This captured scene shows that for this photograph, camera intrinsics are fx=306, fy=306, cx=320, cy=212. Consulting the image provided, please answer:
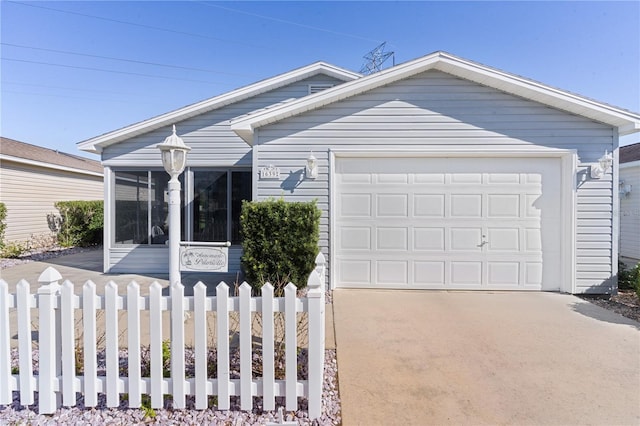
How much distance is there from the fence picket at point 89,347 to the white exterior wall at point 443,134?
3573 millimetres

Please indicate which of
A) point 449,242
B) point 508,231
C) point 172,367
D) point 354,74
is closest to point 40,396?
point 172,367

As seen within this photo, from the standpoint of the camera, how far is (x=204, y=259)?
3.36 meters

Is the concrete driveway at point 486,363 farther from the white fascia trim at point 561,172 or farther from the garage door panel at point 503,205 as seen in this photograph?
the garage door panel at point 503,205

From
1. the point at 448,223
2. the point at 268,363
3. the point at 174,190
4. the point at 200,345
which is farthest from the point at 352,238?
the point at 200,345

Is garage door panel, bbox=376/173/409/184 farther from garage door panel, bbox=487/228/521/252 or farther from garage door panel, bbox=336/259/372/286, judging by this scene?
garage door panel, bbox=487/228/521/252

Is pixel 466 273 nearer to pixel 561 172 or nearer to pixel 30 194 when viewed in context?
pixel 561 172

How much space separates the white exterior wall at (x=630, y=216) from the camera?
29.2ft

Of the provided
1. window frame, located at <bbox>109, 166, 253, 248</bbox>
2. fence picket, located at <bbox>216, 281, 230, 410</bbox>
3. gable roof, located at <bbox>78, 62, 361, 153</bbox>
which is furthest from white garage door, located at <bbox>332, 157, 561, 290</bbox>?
fence picket, located at <bbox>216, 281, 230, 410</bbox>

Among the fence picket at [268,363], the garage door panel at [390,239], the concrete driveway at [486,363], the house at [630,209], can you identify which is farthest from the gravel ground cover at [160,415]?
the house at [630,209]

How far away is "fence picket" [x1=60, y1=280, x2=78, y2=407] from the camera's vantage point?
7.27ft

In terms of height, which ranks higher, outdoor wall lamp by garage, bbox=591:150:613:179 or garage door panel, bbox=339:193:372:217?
outdoor wall lamp by garage, bbox=591:150:613:179

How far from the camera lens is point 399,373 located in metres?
2.85

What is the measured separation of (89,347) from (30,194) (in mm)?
11394

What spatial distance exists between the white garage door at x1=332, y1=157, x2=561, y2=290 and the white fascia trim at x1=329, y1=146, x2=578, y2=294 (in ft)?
0.32
